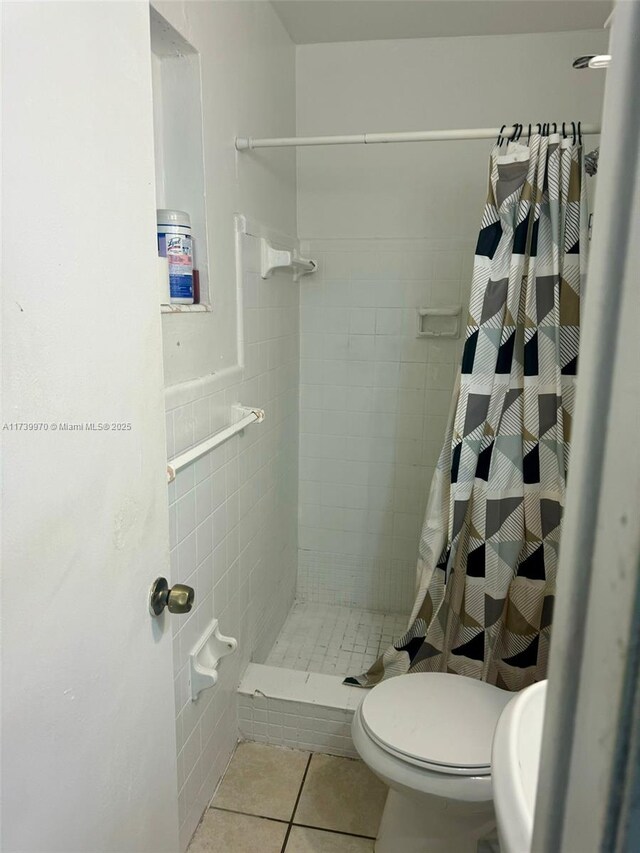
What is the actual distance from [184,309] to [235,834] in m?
1.39

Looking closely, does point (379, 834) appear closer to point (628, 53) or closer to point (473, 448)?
point (473, 448)

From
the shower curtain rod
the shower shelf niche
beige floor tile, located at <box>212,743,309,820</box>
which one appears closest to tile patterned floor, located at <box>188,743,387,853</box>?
beige floor tile, located at <box>212,743,309,820</box>

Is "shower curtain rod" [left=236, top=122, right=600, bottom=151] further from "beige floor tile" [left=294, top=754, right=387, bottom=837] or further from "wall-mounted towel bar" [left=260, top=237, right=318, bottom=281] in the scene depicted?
"beige floor tile" [left=294, top=754, right=387, bottom=837]

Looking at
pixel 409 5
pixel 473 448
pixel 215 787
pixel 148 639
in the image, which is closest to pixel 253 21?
pixel 409 5

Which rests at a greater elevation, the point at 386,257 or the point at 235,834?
the point at 386,257

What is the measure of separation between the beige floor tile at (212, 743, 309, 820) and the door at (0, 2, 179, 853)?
0.90 metres

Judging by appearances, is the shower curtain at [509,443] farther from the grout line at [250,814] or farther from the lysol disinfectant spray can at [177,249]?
the lysol disinfectant spray can at [177,249]

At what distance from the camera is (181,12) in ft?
4.12

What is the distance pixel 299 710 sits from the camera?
183 centimetres

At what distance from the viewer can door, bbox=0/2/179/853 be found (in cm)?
55

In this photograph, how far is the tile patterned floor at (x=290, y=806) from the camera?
5.09ft

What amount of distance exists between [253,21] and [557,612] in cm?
197

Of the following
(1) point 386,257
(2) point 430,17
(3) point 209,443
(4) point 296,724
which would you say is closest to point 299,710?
(4) point 296,724

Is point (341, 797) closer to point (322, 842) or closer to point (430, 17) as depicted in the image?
point (322, 842)
